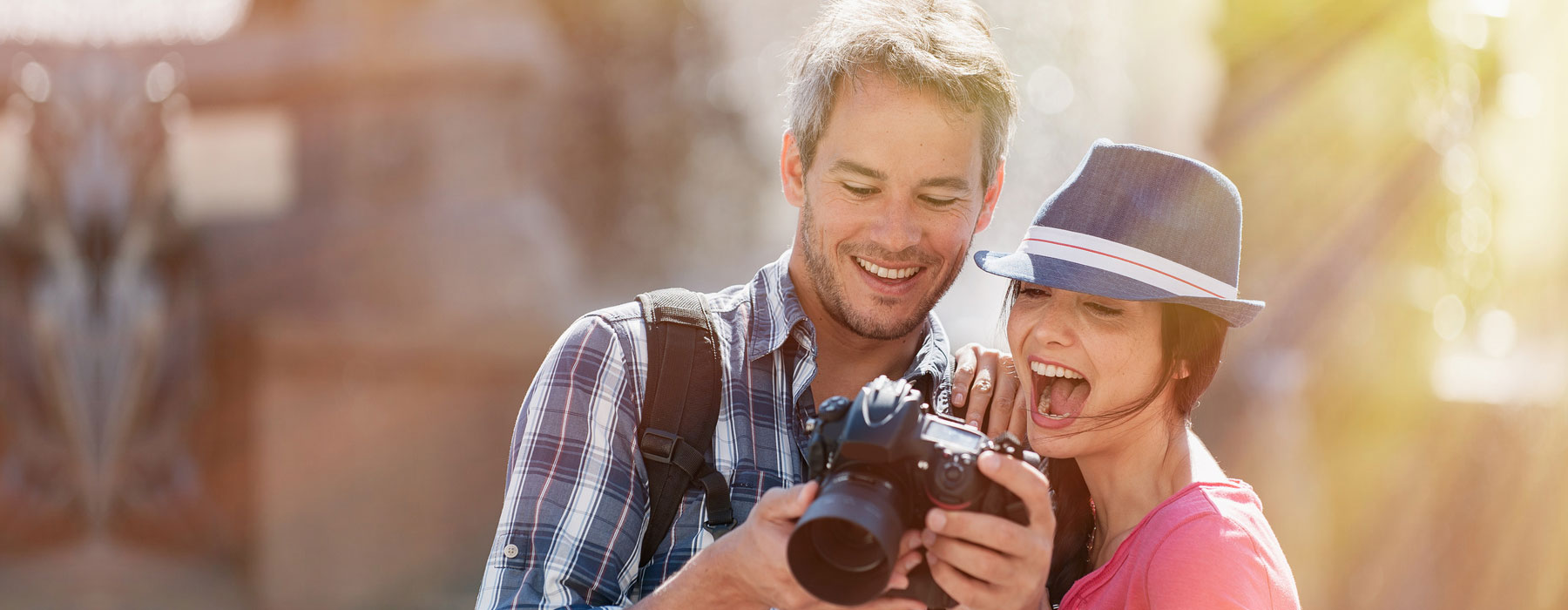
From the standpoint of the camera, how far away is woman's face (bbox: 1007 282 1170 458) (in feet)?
6.76

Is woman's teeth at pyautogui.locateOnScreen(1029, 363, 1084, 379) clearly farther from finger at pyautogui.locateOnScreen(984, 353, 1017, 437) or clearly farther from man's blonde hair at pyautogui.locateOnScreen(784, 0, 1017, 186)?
man's blonde hair at pyautogui.locateOnScreen(784, 0, 1017, 186)

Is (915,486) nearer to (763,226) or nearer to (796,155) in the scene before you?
(796,155)

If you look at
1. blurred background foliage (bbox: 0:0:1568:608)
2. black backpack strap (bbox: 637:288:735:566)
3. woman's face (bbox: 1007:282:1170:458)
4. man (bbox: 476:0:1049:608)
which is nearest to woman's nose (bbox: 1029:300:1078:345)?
woman's face (bbox: 1007:282:1170:458)

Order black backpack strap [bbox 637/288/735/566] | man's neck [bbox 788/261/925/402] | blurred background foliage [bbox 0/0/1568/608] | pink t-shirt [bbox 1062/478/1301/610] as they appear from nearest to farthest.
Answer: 1. pink t-shirt [bbox 1062/478/1301/610]
2. black backpack strap [bbox 637/288/735/566]
3. man's neck [bbox 788/261/925/402]
4. blurred background foliage [bbox 0/0/1568/608]

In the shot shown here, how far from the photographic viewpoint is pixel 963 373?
2.42 metres

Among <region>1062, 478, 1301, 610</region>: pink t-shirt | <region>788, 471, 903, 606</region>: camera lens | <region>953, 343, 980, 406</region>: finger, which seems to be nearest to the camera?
<region>788, 471, 903, 606</region>: camera lens

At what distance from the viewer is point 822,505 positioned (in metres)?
1.61

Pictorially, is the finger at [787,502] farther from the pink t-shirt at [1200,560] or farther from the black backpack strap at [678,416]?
the pink t-shirt at [1200,560]

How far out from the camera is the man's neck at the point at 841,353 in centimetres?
252

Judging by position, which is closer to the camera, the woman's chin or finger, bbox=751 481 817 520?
finger, bbox=751 481 817 520

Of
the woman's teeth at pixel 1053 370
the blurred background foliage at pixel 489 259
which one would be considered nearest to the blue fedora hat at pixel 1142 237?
the woman's teeth at pixel 1053 370

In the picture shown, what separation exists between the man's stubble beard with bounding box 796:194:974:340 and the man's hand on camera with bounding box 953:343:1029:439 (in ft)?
0.48

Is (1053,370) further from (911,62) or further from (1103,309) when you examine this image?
(911,62)

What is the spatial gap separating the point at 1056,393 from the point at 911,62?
753 millimetres
